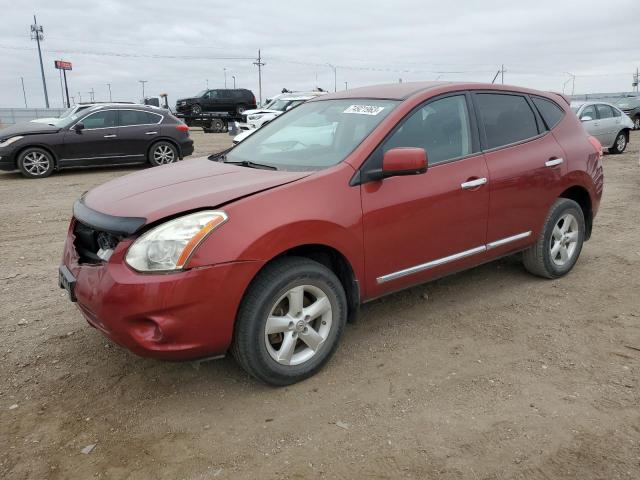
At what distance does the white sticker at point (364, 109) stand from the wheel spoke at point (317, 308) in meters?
1.37

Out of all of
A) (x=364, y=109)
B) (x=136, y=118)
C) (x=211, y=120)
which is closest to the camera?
(x=364, y=109)

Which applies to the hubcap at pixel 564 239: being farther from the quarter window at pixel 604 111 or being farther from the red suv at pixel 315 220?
the quarter window at pixel 604 111

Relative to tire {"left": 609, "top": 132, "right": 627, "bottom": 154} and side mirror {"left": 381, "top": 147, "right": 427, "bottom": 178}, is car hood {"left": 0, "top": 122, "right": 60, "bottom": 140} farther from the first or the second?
tire {"left": 609, "top": 132, "right": 627, "bottom": 154}

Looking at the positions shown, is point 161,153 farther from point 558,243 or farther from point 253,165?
point 558,243

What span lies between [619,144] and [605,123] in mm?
1181

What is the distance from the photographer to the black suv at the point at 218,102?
30969mm

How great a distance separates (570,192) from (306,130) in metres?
2.48

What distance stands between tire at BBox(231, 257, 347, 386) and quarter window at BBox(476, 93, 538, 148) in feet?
6.01

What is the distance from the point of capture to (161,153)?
1287 centimetres

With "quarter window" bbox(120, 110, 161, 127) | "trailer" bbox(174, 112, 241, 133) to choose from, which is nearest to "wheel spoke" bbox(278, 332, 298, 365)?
"quarter window" bbox(120, 110, 161, 127)

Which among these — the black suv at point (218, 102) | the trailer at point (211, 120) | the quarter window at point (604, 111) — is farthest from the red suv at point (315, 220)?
the black suv at point (218, 102)

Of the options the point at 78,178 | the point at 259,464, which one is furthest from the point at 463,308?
the point at 78,178

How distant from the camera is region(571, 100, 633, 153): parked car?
1389cm

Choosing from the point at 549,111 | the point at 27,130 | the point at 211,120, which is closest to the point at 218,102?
the point at 211,120
